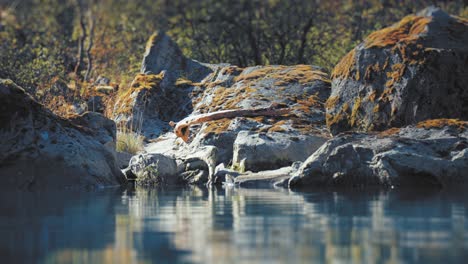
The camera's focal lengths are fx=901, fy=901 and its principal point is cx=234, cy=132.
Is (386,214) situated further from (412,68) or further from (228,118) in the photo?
(228,118)

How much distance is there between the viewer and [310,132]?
55.8ft

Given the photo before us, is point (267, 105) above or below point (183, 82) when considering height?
below

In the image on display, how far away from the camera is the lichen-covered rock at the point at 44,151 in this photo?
1428 cm

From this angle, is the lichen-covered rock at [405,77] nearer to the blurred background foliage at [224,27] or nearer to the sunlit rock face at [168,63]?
the sunlit rock face at [168,63]

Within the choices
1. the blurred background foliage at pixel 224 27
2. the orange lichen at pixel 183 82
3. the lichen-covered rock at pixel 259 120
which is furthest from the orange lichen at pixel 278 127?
the blurred background foliage at pixel 224 27

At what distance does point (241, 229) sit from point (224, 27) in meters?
26.1

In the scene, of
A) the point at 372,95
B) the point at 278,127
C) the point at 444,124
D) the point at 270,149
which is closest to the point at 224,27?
the point at 278,127

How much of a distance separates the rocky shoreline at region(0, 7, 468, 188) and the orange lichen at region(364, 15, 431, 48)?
0.11 feet

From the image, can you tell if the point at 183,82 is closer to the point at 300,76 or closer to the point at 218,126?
the point at 300,76

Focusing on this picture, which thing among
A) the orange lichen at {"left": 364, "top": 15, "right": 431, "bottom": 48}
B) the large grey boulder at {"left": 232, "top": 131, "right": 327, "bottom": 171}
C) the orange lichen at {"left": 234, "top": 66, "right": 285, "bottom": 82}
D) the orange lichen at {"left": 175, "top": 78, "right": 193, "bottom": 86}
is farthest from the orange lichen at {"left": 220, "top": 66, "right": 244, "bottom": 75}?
the large grey boulder at {"left": 232, "top": 131, "right": 327, "bottom": 171}

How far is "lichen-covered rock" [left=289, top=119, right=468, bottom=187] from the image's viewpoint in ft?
42.5

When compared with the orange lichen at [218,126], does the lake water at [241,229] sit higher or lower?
lower

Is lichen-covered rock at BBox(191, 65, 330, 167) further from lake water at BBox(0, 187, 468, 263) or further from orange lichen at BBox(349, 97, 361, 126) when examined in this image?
lake water at BBox(0, 187, 468, 263)

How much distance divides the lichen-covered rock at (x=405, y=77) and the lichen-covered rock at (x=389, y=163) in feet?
6.72
